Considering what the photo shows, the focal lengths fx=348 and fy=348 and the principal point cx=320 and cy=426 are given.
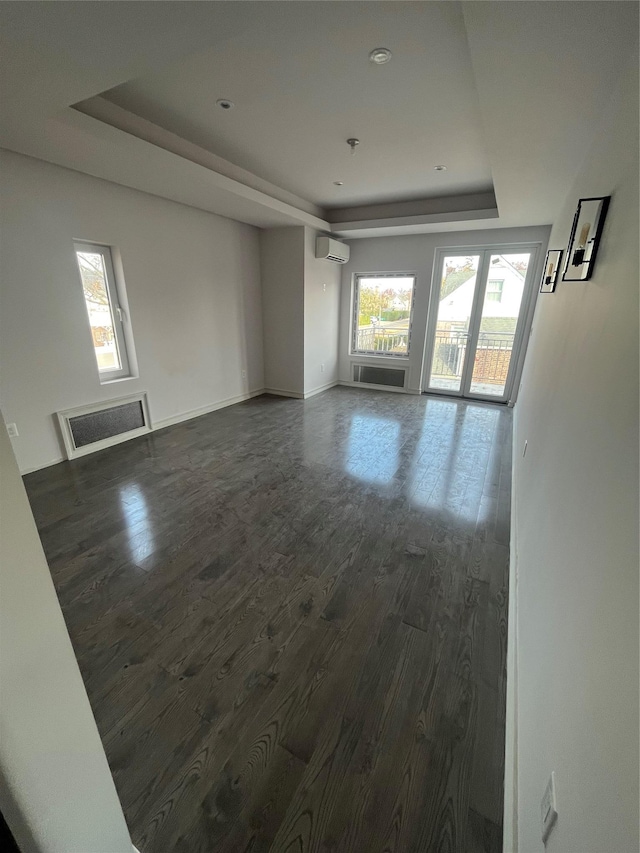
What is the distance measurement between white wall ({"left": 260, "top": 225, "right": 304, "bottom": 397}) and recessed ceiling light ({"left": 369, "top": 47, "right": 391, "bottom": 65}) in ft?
9.95

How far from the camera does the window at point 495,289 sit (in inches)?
201

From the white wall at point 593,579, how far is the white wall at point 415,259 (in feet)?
11.9

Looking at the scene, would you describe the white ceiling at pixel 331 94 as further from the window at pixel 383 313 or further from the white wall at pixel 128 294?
the window at pixel 383 313

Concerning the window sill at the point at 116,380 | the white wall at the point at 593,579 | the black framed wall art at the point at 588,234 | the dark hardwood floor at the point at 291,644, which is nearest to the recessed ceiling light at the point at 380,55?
the white wall at the point at 593,579

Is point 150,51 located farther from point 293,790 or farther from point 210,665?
point 293,790

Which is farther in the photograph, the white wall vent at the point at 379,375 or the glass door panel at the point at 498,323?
the white wall vent at the point at 379,375

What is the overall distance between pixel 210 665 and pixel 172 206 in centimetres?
438

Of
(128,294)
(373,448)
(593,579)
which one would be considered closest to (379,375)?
(373,448)

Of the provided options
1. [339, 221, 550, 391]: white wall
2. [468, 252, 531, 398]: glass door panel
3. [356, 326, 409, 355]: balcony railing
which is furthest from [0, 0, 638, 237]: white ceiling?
[356, 326, 409, 355]: balcony railing

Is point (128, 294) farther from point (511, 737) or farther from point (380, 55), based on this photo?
point (511, 737)

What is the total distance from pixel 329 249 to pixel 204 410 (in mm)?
2979

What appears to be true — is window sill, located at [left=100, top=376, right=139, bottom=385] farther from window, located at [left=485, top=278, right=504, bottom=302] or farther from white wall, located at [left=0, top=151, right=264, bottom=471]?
window, located at [left=485, top=278, right=504, bottom=302]

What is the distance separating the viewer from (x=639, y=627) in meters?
0.53

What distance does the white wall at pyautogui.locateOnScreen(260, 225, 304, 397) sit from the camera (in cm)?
505
